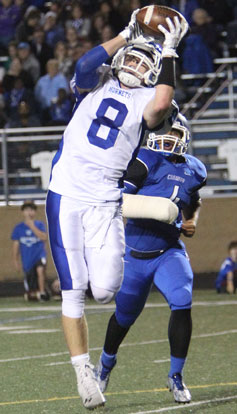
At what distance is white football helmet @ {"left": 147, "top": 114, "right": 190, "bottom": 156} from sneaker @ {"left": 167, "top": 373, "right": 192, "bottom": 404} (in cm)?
138

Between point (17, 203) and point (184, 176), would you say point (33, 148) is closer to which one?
point (17, 203)

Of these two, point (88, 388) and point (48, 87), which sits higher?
point (88, 388)

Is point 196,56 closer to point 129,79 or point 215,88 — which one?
point 215,88

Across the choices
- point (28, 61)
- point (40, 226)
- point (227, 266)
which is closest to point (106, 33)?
point (28, 61)

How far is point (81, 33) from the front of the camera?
15867 millimetres

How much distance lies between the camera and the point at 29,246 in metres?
13.2

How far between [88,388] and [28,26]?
39.1ft

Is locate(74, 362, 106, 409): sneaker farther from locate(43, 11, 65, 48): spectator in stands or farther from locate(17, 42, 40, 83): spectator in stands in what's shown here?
locate(43, 11, 65, 48): spectator in stands

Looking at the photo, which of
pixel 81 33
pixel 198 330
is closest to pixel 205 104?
pixel 81 33

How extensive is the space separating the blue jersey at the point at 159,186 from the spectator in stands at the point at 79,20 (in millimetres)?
9658

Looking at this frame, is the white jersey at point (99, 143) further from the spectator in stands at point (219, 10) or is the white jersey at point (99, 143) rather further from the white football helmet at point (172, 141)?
the spectator in stands at point (219, 10)

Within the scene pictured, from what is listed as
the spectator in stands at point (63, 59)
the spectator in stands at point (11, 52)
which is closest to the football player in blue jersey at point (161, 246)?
the spectator in stands at point (63, 59)

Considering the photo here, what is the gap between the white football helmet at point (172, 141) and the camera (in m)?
6.44

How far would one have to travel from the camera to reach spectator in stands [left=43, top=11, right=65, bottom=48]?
15992 mm
